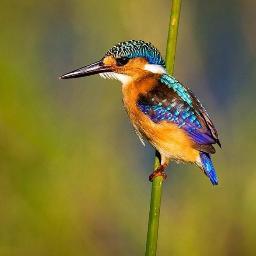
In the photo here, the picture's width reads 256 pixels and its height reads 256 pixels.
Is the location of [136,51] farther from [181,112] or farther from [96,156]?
[96,156]

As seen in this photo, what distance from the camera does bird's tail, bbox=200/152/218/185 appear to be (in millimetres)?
2214

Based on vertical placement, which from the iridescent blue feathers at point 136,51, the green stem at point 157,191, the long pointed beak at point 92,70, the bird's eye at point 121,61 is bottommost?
the green stem at point 157,191

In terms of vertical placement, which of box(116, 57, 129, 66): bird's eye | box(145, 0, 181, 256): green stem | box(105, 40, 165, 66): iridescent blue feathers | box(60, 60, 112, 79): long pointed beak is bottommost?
box(145, 0, 181, 256): green stem

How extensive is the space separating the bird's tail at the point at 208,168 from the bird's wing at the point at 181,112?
0.20 feet

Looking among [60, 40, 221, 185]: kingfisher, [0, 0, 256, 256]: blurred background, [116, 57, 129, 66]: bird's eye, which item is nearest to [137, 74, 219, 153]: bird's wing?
[60, 40, 221, 185]: kingfisher

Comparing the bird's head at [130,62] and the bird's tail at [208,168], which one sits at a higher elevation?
the bird's head at [130,62]

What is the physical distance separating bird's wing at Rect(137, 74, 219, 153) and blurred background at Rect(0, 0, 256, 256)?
579 mm

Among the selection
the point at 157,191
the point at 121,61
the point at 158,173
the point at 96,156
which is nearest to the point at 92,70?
the point at 121,61

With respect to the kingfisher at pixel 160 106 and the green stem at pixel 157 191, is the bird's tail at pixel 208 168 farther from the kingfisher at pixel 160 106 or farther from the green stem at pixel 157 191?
the green stem at pixel 157 191

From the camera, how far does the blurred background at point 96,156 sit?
8.99 feet

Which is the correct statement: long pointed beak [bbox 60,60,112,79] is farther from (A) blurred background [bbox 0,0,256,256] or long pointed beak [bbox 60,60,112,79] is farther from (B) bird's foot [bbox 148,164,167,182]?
(A) blurred background [bbox 0,0,256,256]

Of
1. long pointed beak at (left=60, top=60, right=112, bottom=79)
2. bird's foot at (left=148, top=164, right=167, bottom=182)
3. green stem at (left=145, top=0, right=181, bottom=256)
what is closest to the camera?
green stem at (left=145, top=0, right=181, bottom=256)

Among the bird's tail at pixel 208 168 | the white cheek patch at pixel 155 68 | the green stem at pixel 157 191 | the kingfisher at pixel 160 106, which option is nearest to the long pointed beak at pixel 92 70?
the kingfisher at pixel 160 106

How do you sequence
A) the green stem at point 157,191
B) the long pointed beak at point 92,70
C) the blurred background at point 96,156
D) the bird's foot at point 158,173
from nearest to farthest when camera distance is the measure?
1. the green stem at point 157,191
2. the bird's foot at point 158,173
3. the long pointed beak at point 92,70
4. the blurred background at point 96,156
